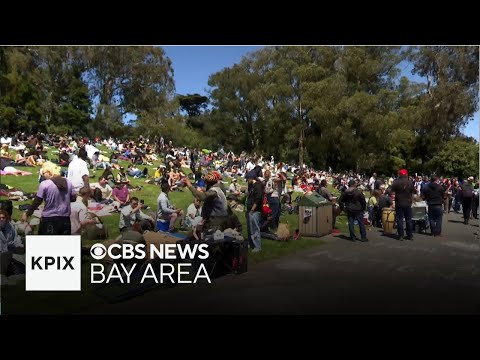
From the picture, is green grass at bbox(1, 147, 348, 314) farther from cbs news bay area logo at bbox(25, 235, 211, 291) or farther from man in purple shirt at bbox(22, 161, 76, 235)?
man in purple shirt at bbox(22, 161, 76, 235)

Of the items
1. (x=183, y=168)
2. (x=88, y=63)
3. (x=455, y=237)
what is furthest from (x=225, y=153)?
(x=455, y=237)

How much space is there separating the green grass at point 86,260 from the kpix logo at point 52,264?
89 millimetres

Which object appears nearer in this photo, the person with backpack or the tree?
the tree

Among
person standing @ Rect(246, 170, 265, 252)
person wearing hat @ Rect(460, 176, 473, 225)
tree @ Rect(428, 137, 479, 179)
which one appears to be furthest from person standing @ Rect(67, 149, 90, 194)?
person wearing hat @ Rect(460, 176, 473, 225)

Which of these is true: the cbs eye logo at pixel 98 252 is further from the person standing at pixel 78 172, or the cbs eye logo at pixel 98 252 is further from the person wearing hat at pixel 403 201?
the person wearing hat at pixel 403 201

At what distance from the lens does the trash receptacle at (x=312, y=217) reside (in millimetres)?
9414

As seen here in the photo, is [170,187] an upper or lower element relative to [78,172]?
lower

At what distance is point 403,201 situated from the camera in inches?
356

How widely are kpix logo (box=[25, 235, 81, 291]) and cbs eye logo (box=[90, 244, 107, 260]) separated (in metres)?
0.17

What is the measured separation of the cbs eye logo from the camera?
18.6 feet

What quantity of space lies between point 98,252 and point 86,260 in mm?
179

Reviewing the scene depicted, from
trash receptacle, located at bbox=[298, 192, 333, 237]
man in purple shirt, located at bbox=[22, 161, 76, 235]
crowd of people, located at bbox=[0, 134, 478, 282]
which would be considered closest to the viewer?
man in purple shirt, located at bbox=[22, 161, 76, 235]

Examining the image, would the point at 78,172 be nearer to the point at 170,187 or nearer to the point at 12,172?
the point at 12,172

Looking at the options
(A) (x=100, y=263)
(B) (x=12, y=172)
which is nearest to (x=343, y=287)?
(A) (x=100, y=263)
